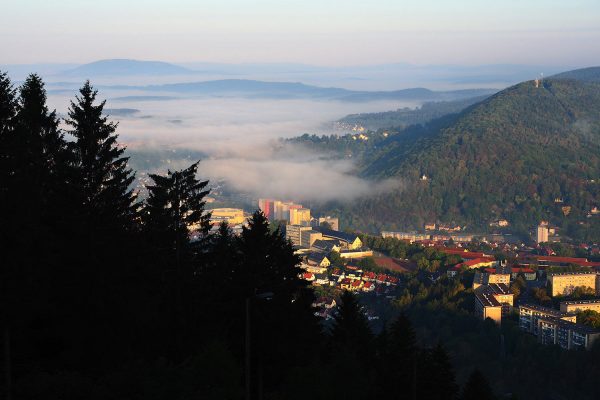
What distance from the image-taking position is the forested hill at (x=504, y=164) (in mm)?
85938

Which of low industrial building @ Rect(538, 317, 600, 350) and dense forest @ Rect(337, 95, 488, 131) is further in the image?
dense forest @ Rect(337, 95, 488, 131)

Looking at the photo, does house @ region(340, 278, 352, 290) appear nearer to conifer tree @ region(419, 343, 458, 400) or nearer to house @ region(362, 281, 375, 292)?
house @ region(362, 281, 375, 292)

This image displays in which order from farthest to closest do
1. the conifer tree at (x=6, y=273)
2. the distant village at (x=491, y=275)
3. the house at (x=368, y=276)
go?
the house at (x=368, y=276)
the distant village at (x=491, y=275)
the conifer tree at (x=6, y=273)

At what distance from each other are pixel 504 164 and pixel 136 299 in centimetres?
8305

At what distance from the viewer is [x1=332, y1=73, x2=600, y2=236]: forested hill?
8594 centimetres

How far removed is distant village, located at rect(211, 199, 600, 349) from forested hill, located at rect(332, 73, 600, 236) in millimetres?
14744

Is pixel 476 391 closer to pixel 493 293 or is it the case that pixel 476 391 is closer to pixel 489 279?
pixel 493 293

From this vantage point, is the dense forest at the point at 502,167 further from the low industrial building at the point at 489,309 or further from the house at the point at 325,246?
the low industrial building at the point at 489,309

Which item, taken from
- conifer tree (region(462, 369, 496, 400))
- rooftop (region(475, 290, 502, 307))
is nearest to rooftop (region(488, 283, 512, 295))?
Result: rooftop (region(475, 290, 502, 307))

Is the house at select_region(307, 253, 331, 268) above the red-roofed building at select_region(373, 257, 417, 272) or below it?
above

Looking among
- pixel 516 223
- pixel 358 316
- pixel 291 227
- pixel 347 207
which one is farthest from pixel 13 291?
pixel 347 207

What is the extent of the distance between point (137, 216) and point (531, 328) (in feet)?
73.4

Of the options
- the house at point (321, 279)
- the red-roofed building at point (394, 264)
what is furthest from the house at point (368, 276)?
the house at point (321, 279)

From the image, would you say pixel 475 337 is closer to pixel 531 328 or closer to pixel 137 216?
pixel 531 328
